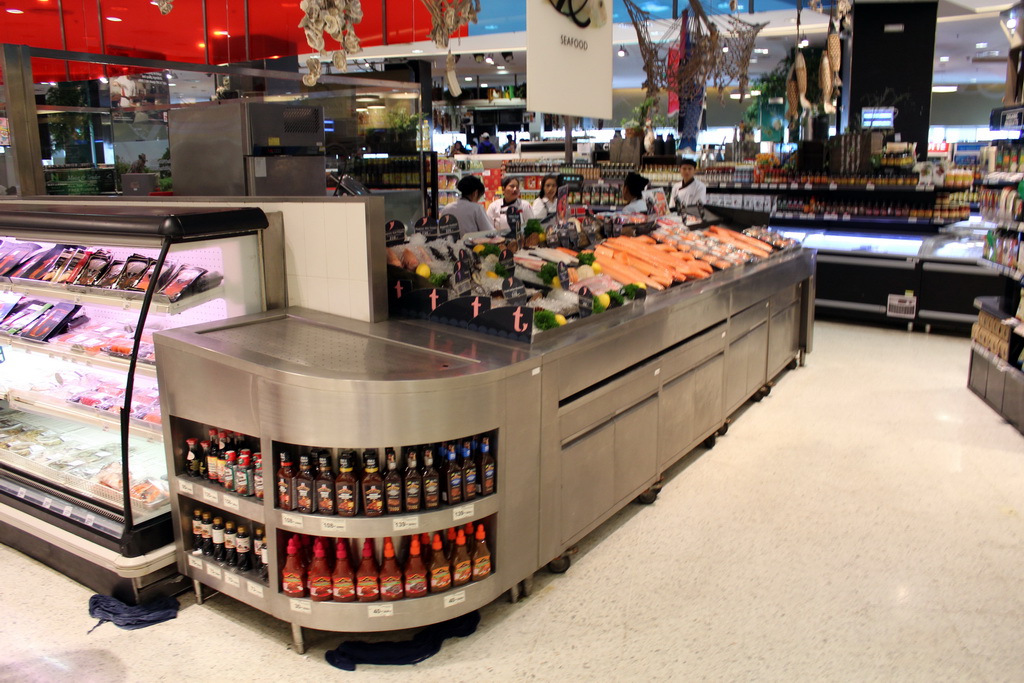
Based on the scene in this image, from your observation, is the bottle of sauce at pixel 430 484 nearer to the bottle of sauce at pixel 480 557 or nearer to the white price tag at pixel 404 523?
the white price tag at pixel 404 523

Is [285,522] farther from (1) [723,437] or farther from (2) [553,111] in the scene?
(1) [723,437]

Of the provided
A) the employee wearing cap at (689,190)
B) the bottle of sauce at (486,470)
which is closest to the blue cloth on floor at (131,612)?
the bottle of sauce at (486,470)

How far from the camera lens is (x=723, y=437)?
5129 millimetres

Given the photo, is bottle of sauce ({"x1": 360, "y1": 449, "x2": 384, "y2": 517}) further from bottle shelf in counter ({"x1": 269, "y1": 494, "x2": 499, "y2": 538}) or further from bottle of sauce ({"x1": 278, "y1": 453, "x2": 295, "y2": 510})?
bottle of sauce ({"x1": 278, "y1": 453, "x2": 295, "y2": 510})

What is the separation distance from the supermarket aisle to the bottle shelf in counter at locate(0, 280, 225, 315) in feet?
3.81

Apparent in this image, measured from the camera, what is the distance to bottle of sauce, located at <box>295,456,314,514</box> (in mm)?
2705

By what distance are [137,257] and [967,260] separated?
7272mm

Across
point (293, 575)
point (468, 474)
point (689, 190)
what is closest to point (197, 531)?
point (293, 575)

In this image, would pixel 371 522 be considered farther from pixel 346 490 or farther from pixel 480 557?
pixel 480 557

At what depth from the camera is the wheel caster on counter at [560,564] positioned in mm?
3372

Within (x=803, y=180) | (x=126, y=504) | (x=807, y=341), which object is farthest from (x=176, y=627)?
(x=803, y=180)

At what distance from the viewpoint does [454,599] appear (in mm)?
2809

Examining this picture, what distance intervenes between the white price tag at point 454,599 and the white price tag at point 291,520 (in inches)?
22.2

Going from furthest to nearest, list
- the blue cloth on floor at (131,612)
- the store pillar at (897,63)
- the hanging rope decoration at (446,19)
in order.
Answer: the store pillar at (897,63) → the hanging rope decoration at (446,19) → the blue cloth on floor at (131,612)
